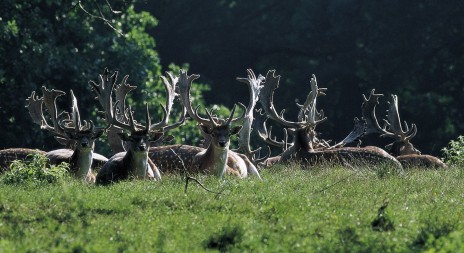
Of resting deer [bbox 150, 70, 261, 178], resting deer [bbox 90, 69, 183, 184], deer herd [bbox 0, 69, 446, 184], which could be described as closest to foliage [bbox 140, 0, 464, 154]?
deer herd [bbox 0, 69, 446, 184]

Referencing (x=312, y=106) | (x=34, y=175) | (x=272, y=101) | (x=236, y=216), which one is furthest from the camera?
(x=312, y=106)

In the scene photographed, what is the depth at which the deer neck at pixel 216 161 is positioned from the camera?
1609cm

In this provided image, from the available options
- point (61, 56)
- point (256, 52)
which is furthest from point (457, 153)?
point (256, 52)

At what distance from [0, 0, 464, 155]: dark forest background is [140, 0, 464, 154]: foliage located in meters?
0.04

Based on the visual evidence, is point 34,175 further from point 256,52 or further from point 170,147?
point 256,52

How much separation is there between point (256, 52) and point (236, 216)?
3006 cm

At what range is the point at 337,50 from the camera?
39.4 meters

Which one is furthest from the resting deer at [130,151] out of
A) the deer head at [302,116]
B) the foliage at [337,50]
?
the foliage at [337,50]

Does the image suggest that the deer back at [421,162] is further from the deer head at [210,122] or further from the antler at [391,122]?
the deer head at [210,122]

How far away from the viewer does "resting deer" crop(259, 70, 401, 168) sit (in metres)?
18.7

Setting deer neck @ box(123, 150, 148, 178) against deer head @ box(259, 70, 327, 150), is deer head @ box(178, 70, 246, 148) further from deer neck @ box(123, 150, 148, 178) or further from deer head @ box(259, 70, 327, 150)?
deer head @ box(259, 70, 327, 150)

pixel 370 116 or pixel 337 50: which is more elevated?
pixel 337 50

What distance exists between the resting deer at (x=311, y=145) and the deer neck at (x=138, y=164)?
3468 millimetres

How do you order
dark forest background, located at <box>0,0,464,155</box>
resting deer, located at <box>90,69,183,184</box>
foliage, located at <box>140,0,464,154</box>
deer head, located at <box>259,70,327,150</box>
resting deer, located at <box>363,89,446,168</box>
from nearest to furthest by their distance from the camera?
resting deer, located at <box>90,69,183,184</box>
deer head, located at <box>259,70,327,150</box>
resting deer, located at <box>363,89,446,168</box>
dark forest background, located at <box>0,0,464,155</box>
foliage, located at <box>140,0,464,154</box>
